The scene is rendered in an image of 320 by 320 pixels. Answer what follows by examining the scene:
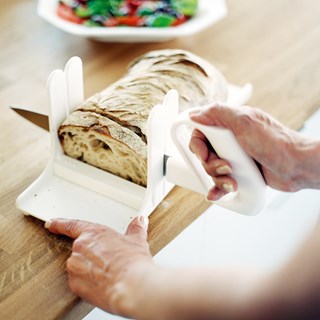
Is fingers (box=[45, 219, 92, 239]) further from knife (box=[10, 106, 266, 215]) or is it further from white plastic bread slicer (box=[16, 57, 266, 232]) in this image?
knife (box=[10, 106, 266, 215])

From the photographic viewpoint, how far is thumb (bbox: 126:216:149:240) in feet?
3.37

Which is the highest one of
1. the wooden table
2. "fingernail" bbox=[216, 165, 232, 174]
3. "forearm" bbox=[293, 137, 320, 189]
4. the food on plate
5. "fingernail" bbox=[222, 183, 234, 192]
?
"forearm" bbox=[293, 137, 320, 189]

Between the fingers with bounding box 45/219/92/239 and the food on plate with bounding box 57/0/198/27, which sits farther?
the food on plate with bounding box 57/0/198/27

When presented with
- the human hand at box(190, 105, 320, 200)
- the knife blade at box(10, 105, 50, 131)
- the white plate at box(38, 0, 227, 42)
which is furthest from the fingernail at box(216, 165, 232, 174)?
the white plate at box(38, 0, 227, 42)

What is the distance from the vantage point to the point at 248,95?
143 centimetres

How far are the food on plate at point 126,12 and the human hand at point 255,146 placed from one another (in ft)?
2.18

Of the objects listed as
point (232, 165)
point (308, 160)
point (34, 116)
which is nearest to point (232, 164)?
point (232, 165)

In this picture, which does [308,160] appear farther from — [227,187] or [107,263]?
[107,263]

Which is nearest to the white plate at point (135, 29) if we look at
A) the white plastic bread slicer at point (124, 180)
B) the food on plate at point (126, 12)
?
the food on plate at point (126, 12)

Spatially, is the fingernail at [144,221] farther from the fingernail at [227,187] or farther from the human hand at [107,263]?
the fingernail at [227,187]

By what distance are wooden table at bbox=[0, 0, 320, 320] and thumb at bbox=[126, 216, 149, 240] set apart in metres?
0.05

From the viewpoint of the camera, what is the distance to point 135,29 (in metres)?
1.58

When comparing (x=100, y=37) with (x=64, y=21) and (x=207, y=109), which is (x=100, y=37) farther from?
(x=207, y=109)

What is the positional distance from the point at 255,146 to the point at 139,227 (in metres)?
0.23
